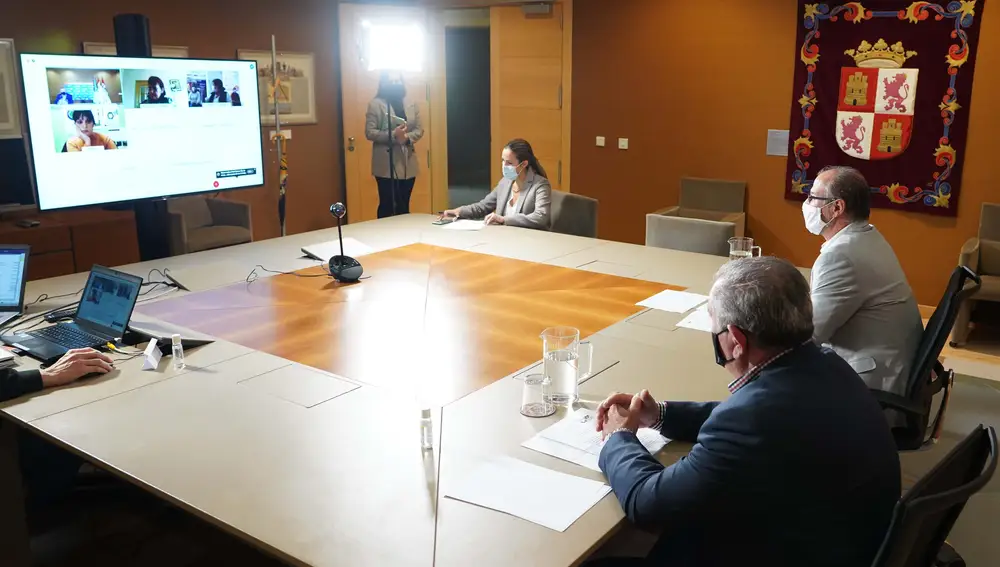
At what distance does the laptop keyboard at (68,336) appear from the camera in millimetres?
2467

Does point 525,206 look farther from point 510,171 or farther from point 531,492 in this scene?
point 531,492

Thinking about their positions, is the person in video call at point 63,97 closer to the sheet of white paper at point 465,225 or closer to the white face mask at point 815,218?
the sheet of white paper at point 465,225

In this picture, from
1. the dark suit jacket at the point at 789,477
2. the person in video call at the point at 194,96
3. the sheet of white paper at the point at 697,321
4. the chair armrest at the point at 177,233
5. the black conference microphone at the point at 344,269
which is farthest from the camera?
the chair armrest at the point at 177,233

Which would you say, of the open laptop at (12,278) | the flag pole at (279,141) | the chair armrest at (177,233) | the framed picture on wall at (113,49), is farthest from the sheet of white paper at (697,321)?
the framed picture on wall at (113,49)

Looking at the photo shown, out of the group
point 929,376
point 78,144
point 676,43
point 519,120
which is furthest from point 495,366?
point 519,120

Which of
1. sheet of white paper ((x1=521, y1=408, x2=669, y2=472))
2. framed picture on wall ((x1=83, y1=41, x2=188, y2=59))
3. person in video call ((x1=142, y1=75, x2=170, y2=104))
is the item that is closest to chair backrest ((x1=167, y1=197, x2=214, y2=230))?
framed picture on wall ((x1=83, y1=41, x2=188, y2=59))

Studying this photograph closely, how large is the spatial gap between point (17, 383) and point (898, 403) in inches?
97.4

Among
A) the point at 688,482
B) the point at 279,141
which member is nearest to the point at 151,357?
the point at 688,482

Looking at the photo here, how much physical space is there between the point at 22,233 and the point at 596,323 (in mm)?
4047

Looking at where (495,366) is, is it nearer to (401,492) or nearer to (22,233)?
(401,492)

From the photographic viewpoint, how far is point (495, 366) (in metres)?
2.36

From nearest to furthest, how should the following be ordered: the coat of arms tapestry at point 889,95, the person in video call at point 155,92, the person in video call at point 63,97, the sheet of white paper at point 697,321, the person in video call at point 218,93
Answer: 1. the sheet of white paper at point 697,321
2. the person in video call at point 63,97
3. the person in video call at point 155,92
4. the person in video call at point 218,93
5. the coat of arms tapestry at point 889,95

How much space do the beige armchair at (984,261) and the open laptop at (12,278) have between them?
4730 mm

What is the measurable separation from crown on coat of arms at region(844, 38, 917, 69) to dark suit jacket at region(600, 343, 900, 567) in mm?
4543
